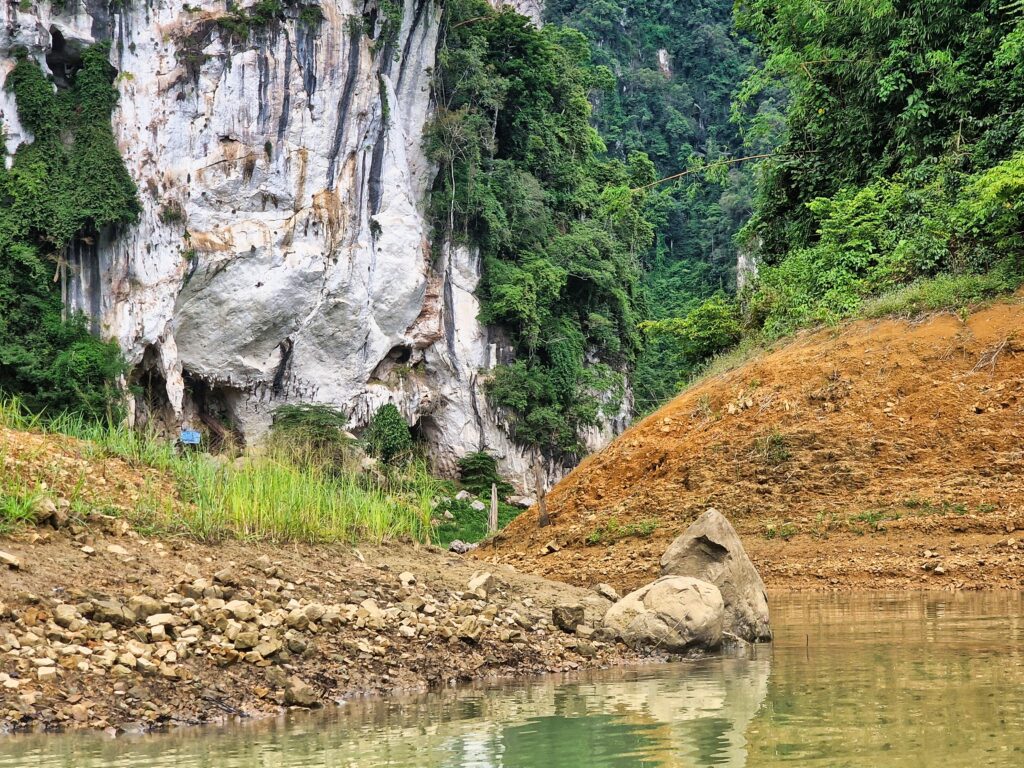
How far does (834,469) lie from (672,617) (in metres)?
8.11

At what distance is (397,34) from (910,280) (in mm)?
25075

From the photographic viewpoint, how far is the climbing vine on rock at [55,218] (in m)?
30.5

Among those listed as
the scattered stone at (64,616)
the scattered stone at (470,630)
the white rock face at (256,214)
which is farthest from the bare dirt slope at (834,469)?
the white rock face at (256,214)

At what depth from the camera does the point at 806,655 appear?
23.8ft

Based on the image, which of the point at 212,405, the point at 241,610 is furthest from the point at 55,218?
the point at 241,610

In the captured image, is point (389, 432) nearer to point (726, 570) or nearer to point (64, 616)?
point (726, 570)

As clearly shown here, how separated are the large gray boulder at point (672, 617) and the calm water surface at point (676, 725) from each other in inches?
22.2

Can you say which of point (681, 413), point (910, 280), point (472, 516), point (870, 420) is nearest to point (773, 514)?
point (870, 420)

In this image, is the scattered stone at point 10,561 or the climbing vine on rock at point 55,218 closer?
the scattered stone at point 10,561

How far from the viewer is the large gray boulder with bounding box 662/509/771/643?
8.37 metres

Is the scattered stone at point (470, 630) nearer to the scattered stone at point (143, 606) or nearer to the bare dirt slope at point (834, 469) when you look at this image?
the scattered stone at point (143, 606)

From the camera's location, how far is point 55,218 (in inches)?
1247

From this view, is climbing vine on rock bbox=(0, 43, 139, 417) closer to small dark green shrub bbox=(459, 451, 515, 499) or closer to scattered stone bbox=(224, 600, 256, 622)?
small dark green shrub bbox=(459, 451, 515, 499)

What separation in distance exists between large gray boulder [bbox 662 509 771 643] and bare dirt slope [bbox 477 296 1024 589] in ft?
13.0
